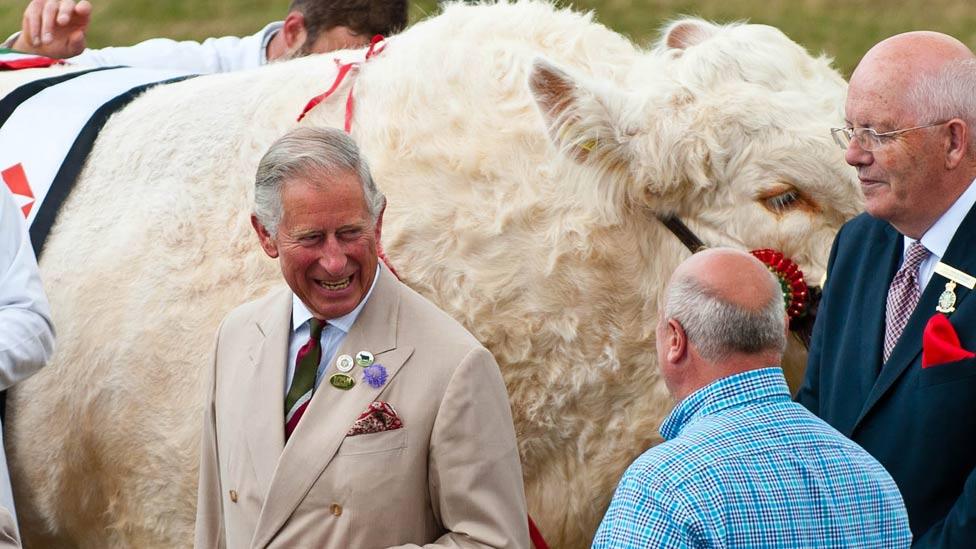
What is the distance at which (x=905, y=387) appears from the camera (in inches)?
142

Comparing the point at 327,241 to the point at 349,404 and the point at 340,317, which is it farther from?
the point at 349,404

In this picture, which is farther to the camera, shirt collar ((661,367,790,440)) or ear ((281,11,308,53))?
ear ((281,11,308,53))

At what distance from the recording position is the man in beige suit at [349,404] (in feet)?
11.3

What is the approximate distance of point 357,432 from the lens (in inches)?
138

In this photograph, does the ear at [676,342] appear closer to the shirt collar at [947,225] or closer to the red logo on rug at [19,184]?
the shirt collar at [947,225]

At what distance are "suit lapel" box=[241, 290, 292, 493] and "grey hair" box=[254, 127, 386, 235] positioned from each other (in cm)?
26

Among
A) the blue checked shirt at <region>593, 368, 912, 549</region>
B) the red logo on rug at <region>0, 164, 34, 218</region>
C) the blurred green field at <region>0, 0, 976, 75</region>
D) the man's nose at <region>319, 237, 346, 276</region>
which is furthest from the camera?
the blurred green field at <region>0, 0, 976, 75</region>

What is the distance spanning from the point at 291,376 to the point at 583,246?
1.19m

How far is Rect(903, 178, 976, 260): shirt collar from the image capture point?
365 cm

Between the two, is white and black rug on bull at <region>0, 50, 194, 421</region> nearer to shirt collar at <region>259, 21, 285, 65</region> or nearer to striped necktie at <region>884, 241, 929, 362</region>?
shirt collar at <region>259, 21, 285, 65</region>

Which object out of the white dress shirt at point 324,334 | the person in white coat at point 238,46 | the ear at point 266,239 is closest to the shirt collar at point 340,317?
the white dress shirt at point 324,334

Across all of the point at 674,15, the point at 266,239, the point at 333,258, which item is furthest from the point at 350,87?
the point at 674,15

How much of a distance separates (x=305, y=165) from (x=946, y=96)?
5.15 ft

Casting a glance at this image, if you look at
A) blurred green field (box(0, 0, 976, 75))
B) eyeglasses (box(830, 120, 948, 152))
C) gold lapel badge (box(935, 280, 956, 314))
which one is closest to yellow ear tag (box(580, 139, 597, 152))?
eyeglasses (box(830, 120, 948, 152))
